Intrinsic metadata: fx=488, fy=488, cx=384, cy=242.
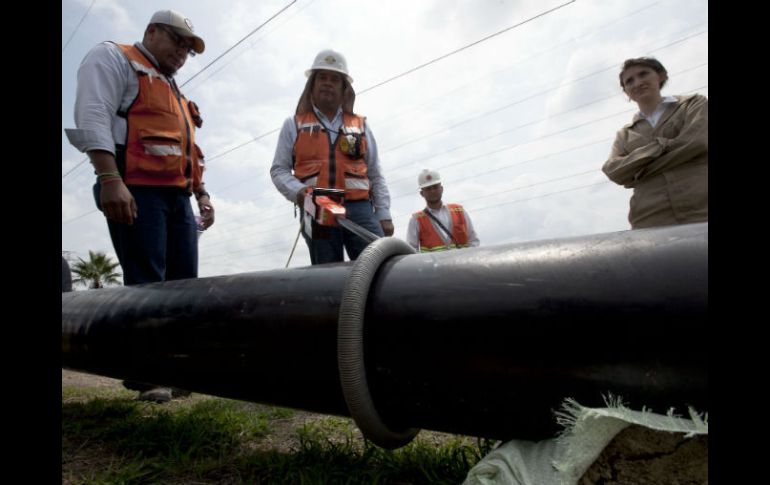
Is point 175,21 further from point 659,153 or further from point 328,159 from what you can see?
point 659,153

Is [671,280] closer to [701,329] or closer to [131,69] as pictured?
[701,329]

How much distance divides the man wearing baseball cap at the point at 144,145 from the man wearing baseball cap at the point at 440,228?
10.3 feet

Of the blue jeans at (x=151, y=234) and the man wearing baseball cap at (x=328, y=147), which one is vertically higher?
the man wearing baseball cap at (x=328, y=147)

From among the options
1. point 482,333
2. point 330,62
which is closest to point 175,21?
point 330,62

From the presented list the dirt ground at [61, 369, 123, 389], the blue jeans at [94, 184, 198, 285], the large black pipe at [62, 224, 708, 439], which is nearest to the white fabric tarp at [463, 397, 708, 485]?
the large black pipe at [62, 224, 708, 439]

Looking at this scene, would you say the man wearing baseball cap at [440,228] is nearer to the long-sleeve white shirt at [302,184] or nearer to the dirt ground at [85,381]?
the long-sleeve white shirt at [302,184]

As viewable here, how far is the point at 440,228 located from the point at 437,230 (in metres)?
0.04

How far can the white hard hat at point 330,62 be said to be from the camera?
3.38m

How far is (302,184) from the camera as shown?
3287mm

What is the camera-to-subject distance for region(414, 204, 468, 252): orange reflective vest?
555 centimetres

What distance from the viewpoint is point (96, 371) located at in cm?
195

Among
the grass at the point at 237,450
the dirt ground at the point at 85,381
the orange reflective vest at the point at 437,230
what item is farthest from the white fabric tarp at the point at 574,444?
the orange reflective vest at the point at 437,230

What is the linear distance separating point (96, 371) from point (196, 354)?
2.47ft
